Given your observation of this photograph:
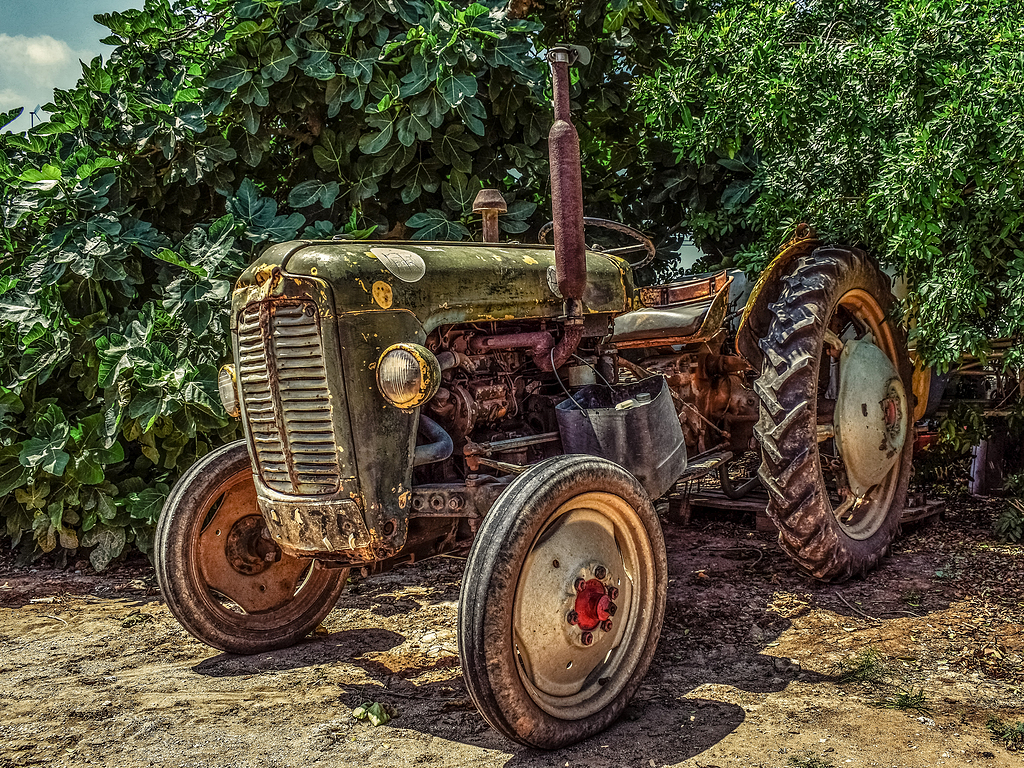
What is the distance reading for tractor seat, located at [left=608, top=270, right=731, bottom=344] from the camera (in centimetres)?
430

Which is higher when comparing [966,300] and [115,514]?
[966,300]

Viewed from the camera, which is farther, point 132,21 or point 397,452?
point 132,21

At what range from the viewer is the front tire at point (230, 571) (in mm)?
3330

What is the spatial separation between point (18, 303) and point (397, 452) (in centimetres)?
287

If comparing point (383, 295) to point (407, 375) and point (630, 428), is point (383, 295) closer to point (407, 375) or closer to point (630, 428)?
point (407, 375)

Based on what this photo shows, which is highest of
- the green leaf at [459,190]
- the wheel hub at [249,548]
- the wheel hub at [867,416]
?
the green leaf at [459,190]

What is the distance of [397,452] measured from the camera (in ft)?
9.30

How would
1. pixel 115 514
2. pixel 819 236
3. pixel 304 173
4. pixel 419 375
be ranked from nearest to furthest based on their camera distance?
pixel 419 375 → pixel 819 236 → pixel 115 514 → pixel 304 173

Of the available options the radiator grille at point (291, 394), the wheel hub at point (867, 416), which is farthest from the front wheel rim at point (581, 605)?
the wheel hub at point (867, 416)

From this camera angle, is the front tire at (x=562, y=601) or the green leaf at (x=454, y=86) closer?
the front tire at (x=562, y=601)

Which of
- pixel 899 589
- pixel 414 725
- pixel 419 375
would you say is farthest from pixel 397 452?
pixel 899 589

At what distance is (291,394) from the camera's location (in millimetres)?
2840

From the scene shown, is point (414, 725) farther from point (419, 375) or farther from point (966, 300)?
point (966, 300)

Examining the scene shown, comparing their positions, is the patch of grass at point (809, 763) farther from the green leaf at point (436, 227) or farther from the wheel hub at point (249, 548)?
the green leaf at point (436, 227)
